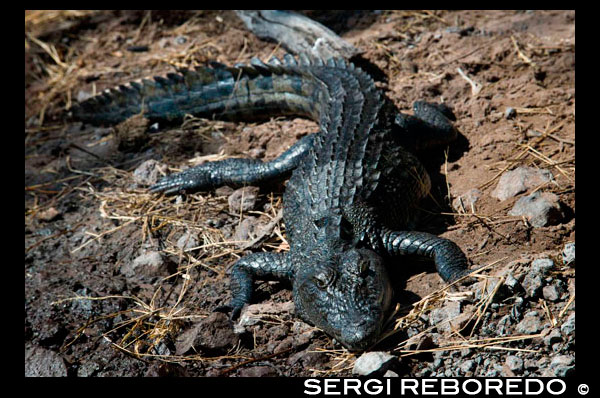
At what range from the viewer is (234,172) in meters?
4.96

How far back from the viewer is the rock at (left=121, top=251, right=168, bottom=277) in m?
4.27

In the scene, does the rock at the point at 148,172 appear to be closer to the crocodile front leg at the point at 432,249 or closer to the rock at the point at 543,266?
the crocodile front leg at the point at 432,249

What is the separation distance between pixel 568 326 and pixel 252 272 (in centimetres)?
197

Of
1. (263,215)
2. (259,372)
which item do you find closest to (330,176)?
(263,215)

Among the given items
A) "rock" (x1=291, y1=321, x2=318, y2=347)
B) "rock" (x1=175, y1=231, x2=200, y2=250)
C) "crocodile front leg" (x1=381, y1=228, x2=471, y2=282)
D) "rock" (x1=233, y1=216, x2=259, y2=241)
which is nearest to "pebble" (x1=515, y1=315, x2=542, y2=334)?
"crocodile front leg" (x1=381, y1=228, x2=471, y2=282)

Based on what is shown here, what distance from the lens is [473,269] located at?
350 centimetres

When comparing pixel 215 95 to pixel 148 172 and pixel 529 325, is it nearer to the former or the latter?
pixel 148 172

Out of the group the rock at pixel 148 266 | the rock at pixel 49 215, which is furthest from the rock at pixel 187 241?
the rock at pixel 49 215

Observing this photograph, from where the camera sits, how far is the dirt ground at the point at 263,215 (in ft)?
10.4

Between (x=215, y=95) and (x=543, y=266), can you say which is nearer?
(x=543, y=266)

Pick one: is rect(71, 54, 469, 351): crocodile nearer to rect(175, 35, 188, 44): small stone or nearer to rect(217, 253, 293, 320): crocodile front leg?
rect(217, 253, 293, 320): crocodile front leg
